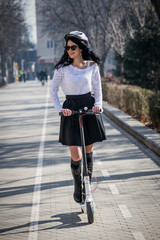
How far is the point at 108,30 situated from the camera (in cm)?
3881

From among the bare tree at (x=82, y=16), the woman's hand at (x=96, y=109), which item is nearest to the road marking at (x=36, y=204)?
the woman's hand at (x=96, y=109)

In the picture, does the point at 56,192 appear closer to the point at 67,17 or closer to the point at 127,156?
the point at 127,156

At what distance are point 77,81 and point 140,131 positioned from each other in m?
6.83

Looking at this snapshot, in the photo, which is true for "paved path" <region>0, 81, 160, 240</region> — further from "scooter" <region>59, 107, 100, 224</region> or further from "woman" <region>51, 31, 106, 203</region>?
"woman" <region>51, 31, 106, 203</region>

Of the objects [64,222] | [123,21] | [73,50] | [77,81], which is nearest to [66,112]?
[77,81]

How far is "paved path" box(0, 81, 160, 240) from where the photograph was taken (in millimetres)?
5098

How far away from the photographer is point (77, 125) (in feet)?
17.7

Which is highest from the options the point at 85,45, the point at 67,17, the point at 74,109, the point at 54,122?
the point at 67,17

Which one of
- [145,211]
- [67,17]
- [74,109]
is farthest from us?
[67,17]

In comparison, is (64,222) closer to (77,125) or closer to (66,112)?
(77,125)

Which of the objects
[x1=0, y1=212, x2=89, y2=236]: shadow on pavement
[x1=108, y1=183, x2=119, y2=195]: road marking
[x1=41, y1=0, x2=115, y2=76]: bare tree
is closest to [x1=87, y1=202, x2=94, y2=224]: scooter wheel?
[x1=0, y1=212, x2=89, y2=236]: shadow on pavement

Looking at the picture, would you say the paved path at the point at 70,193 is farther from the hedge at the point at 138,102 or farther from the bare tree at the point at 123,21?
the bare tree at the point at 123,21

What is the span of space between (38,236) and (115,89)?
1766 centimetres

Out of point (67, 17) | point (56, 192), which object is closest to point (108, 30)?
point (67, 17)
